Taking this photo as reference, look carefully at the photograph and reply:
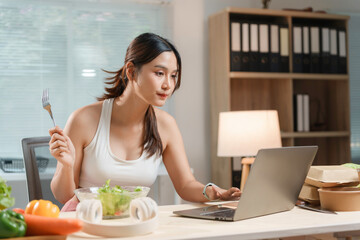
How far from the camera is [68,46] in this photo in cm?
348

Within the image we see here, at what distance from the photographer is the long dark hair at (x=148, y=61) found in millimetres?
1865

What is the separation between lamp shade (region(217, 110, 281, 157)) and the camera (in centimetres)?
250

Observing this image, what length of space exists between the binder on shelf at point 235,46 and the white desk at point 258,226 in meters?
2.13

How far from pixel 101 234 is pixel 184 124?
8.33ft

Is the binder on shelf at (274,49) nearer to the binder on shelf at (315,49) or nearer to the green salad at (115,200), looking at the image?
the binder on shelf at (315,49)

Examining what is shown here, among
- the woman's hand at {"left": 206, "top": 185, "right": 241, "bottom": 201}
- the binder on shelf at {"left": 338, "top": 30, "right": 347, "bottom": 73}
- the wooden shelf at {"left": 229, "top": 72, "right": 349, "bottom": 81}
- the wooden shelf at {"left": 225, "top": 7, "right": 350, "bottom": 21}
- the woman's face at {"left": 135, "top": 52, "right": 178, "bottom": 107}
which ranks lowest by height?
the woman's hand at {"left": 206, "top": 185, "right": 241, "bottom": 201}

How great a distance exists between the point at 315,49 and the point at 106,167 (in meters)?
2.34

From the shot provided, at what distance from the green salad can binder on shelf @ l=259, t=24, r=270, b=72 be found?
243 centimetres

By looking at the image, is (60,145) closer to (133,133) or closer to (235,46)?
(133,133)

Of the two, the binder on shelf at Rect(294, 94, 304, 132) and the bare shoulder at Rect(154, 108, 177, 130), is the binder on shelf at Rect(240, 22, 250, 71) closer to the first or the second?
the binder on shelf at Rect(294, 94, 304, 132)

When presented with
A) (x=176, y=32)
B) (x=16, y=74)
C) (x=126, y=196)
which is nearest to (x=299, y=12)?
(x=176, y=32)

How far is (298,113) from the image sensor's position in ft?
12.1

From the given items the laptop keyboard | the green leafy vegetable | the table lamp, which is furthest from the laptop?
the table lamp

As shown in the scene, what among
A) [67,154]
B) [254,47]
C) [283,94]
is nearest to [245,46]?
[254,47]
